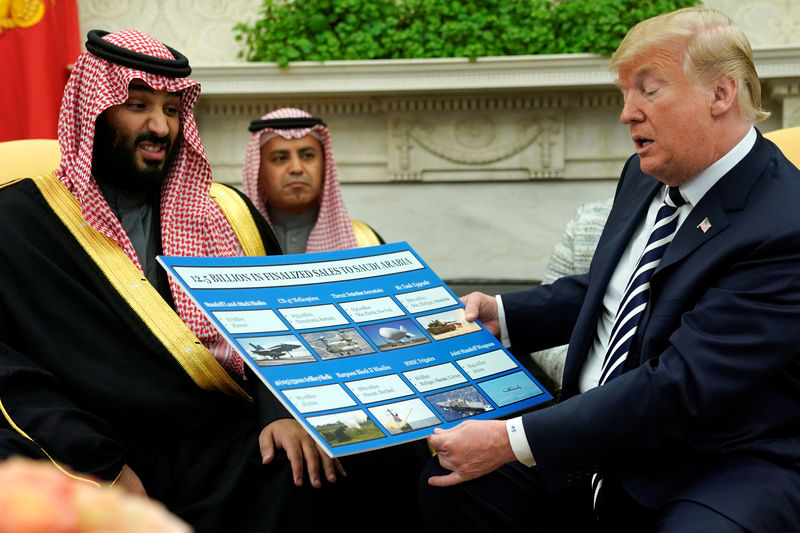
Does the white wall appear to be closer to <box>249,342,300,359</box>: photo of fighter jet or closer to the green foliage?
the green foliage

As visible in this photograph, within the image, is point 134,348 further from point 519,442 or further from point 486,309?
point 519,442

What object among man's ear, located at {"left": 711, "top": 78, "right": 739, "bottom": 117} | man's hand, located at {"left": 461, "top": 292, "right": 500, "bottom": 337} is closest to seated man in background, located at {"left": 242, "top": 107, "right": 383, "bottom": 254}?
man's hand, located at {"left": 461, "top": 292, "right": 500, "bottom": 337}

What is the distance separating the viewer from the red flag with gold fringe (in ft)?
15.4

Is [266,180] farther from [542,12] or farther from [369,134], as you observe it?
[542,12]

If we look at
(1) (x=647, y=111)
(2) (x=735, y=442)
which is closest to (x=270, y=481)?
(2) (x=735, y=442)

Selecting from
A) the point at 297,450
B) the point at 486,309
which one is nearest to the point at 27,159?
the point at 297,450

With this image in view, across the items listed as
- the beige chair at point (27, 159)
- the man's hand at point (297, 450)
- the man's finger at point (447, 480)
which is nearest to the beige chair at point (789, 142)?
the man's finger at point (447, 480)

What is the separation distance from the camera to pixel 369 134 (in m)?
5.48

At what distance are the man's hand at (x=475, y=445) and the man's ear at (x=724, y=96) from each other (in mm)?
800

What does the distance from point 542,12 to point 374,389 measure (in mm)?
3584

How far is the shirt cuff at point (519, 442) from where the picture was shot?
1.80 meters

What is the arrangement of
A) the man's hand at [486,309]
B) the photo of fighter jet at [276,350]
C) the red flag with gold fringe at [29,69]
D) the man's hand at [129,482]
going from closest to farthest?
1. the photo of fighter jet at [276,350]
2. the man's hand at [129,482]
3. the man's hand at [486,309]
4. the red flag with gold fringe at [29,69]

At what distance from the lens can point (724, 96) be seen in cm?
182

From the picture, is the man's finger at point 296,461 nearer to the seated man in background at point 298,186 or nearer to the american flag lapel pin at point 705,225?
the american flag lapel pin at point 705,225
